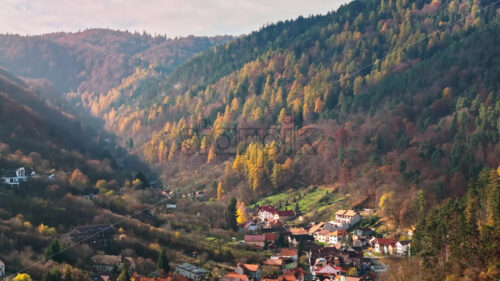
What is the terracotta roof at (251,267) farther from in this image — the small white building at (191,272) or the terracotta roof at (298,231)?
the terracotta roof at (298,231)

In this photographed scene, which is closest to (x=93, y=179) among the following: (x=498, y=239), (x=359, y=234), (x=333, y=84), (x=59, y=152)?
(x=59, y=152)

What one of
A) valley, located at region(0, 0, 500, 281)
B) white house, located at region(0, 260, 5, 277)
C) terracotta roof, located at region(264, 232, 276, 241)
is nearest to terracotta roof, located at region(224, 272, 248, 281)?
valley, located at region(0, 0, 500, 281)

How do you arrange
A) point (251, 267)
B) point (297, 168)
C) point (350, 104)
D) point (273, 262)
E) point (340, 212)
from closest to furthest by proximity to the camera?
point (251, 267), point (273, 262), point (340, 212), point (297, 168), point (350, 104)

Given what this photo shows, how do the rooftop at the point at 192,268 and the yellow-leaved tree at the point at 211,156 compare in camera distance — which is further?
the yellow-leaved tree at the point at 211,156

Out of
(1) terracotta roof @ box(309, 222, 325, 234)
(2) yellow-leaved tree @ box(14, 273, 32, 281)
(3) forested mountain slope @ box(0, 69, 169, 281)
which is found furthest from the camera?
(1) terracotta roof @ box(309, 222, 325, 234)

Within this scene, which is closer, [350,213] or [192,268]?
[192,268]

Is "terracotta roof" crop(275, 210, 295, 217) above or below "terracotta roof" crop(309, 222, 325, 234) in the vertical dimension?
above

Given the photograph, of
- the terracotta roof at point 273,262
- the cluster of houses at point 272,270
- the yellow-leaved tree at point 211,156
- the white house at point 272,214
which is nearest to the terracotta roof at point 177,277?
the cluster of houses at point 272,270

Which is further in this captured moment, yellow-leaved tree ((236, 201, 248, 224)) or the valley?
yellow-leaved tree ((236, 201, 248, 224))

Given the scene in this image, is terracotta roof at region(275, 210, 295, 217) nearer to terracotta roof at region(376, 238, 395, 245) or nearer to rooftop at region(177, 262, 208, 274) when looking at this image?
terracotta roof at region(376, 238, 395, 245)

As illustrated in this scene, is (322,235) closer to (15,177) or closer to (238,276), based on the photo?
(238,276)

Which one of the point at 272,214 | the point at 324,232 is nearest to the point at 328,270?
the point at 324,232
